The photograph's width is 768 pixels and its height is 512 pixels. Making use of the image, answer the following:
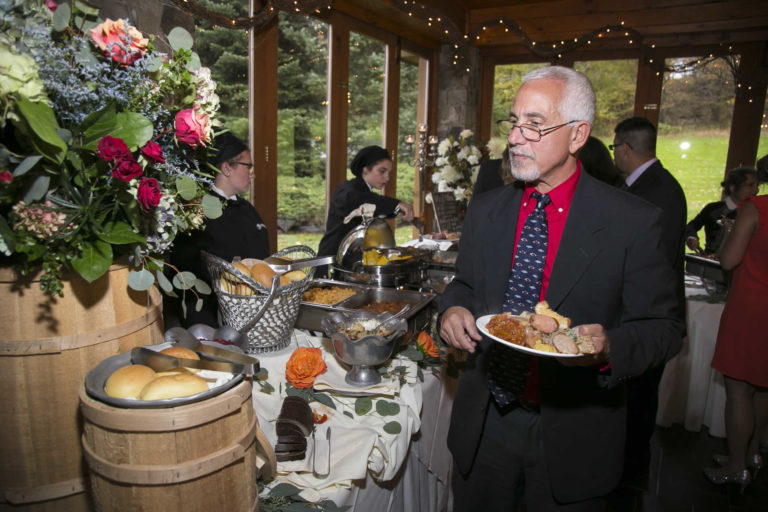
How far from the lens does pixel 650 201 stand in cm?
245

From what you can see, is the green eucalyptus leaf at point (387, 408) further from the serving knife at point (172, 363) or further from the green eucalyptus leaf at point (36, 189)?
the green eucalyptus leaf at point (36, 189)

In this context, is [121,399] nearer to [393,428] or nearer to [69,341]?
[69,341]

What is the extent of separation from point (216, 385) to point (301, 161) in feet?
12.4

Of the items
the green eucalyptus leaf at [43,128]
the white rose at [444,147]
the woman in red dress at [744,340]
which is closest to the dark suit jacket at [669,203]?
the woman in red dress at [744,340]

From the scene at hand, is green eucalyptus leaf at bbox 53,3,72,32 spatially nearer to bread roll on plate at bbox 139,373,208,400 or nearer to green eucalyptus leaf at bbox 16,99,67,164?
green eucalyptus leaf at bbox 16,99,67,164

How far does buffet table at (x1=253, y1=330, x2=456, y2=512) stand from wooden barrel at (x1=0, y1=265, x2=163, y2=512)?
0.43 m

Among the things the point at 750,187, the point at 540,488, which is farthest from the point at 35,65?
the point at 750,187

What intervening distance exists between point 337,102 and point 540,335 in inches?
163

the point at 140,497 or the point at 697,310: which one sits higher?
the point at 140,497

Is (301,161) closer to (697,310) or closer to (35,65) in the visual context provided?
(697,310)

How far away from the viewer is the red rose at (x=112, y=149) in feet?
2.91

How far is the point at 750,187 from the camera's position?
3.63m

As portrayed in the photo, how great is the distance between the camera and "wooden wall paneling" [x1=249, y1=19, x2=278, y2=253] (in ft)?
12.8

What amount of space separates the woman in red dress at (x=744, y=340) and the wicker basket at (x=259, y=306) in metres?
2.27
